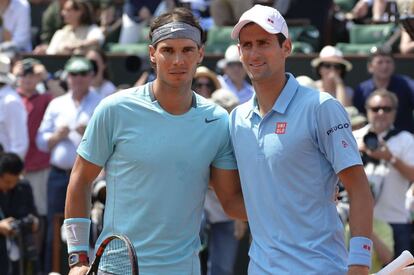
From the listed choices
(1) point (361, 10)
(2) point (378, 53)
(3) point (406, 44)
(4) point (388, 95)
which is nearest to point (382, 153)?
(4) point (388, 95)

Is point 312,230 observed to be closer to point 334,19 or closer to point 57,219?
point 57,219

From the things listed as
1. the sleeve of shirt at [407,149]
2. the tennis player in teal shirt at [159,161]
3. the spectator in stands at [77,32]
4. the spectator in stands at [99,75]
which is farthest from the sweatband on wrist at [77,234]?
the spectator in stands at [77,32]

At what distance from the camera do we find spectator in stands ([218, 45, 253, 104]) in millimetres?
11469

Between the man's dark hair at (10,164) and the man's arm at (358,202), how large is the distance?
18.6 feet

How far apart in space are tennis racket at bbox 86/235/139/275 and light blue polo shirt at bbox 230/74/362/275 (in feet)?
1.94

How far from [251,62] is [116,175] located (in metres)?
0.86

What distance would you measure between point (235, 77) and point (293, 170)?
20.7 feet

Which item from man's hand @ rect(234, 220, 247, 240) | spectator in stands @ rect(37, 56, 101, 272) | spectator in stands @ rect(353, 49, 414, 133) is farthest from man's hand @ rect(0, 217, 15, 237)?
spectator in stands @ rect(353, 49, 414, 133)

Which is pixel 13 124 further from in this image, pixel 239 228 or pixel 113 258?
pixel 113 258

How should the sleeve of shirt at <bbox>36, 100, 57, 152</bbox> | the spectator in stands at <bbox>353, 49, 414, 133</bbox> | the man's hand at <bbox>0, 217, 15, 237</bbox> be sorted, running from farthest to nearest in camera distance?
the sleeve of shirt at <bbox>36, 100, 57, 152</bbox>, the spectator in stands at <bbox>353, 49, 414, 133</bbox>, the man's hand at <bbox>0, 217, 15, 237</bbox>

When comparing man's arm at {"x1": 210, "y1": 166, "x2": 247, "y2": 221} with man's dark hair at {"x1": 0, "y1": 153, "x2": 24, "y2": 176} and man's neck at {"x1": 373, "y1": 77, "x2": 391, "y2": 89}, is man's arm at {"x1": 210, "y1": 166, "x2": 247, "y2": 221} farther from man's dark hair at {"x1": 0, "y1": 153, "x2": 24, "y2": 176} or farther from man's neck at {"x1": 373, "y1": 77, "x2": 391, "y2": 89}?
man's neck at {"x1": 373, "y1": 77, "x2": 391, "y2": 89}

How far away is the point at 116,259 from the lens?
545cm

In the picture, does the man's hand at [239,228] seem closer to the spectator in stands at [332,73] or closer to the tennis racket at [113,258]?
the spectator in stands at [332,73]

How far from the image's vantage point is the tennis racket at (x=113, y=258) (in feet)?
17.3
